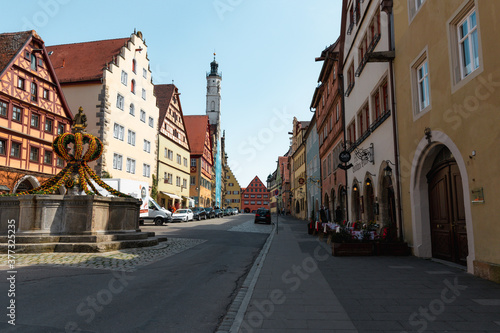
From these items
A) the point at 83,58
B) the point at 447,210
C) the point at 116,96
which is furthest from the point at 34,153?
the point at 447,210

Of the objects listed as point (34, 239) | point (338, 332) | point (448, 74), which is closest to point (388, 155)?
point (448, 74)

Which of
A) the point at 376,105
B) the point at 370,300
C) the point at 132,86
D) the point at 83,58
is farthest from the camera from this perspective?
the point at 132,86

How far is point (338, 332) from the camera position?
445 cm

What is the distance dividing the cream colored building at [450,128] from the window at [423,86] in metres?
0.03

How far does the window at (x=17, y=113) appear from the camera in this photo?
26.5 metres

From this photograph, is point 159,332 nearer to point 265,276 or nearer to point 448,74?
point 265,276

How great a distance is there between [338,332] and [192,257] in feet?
26.1

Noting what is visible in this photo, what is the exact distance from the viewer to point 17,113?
88.4 feet

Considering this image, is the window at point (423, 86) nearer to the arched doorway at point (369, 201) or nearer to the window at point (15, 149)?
the arched doorway at point (369, 201)

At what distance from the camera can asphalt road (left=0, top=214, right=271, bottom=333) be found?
4867mm

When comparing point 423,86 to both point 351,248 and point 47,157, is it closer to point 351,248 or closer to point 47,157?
point 351,248

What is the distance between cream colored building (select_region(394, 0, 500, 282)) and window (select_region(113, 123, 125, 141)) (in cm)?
2825

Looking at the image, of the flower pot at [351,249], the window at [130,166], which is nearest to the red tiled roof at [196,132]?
the window at [130,166]

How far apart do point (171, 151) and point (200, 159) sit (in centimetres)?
1351
